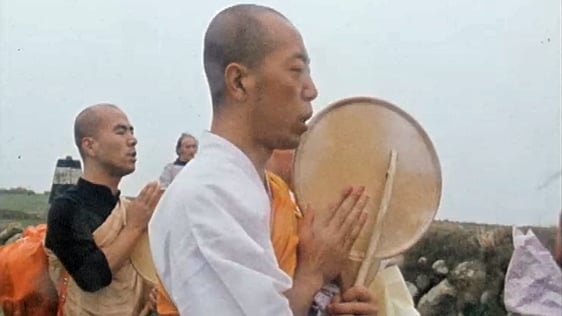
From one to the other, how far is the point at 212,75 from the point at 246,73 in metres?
0.06

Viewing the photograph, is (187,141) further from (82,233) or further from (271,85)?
(271,85)

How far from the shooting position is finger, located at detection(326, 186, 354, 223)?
1.68m

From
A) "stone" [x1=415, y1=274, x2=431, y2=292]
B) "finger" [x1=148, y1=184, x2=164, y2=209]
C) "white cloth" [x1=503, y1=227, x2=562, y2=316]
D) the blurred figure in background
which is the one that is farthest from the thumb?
"stone" [x1=415, y1=274, x2=431, y2=292]

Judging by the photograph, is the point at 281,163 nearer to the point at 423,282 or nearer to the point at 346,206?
the point at 346,206

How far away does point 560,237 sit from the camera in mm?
1322

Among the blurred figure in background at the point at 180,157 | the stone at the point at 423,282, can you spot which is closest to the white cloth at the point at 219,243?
the blurred figure in background at the point at 180,157

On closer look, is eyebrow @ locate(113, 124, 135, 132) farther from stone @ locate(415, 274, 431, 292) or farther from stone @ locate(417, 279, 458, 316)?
stone @ locate(417, 279, 458, 316)

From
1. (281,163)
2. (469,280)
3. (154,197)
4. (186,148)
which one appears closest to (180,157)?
(186,148)

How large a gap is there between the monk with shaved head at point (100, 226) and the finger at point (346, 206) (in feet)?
2.82

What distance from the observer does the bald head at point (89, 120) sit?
8.54 ft

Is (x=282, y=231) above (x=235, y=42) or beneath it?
beneath

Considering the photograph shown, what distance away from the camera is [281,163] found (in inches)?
75.7

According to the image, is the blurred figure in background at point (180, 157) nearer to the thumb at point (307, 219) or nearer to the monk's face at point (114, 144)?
the monk's face at point (114, 144)

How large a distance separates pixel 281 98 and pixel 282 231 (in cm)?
17
